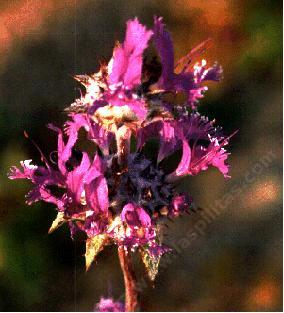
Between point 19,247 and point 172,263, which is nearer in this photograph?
point 19,247

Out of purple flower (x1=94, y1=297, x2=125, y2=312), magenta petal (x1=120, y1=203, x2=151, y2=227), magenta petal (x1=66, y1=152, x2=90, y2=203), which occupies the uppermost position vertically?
magenta petal (x1=66, y1=152, x2=90, y2=203)

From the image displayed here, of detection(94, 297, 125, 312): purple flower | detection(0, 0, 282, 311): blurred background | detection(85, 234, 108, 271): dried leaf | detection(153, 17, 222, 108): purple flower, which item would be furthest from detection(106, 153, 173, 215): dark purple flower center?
detection(0, 0, 282, 311): blurred background

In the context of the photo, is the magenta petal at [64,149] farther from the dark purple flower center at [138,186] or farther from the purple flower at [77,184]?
the dark purple flower center at [138,186]

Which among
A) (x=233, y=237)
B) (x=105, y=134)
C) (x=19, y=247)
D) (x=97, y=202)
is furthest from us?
(x=233, y=237)

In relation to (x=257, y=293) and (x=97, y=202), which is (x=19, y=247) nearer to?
(x=257, y=293)

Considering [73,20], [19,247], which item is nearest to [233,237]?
[19,247]

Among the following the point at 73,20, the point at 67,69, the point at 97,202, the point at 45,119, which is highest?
the point at 73,20

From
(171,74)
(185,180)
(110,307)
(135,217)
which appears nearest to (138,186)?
(135,217)

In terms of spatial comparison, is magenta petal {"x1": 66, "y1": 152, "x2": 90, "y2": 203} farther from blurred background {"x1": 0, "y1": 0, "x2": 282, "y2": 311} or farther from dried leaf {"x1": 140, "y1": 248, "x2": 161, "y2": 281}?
blurred background {"x1": 0, "y1": 0, "x2": 282, "y2": 311}
